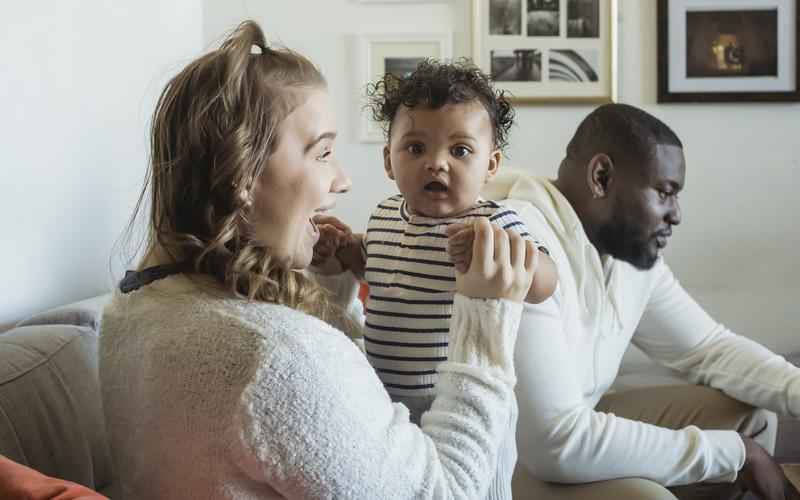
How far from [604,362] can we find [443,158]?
958 millimetres

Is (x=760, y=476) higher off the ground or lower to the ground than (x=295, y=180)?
lower

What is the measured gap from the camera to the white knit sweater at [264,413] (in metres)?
0.89

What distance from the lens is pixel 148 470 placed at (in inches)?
38.8

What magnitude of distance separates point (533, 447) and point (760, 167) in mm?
2077

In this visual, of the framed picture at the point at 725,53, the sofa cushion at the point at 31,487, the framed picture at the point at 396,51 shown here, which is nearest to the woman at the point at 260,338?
the sofa cushion at the point at 31,487

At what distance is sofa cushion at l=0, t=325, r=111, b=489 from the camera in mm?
1163

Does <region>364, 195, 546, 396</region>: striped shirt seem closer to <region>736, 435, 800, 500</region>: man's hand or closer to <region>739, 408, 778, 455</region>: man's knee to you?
<region>736, 435, 800, 500</region>: man's hand

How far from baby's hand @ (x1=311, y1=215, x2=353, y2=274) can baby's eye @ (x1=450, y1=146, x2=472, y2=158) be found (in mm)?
234

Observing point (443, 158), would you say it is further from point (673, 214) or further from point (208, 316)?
point (673, 214)

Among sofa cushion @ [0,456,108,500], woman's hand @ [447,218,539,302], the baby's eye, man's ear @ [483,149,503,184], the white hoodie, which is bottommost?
the white hoodie

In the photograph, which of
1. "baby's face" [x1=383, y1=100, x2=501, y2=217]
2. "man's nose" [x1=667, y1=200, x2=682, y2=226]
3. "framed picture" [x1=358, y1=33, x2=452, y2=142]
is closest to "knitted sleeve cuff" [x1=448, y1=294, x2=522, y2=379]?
"baby's face" [x1=383, y1=100, x2=501, y2=217]

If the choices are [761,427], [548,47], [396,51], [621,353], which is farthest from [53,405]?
[548,47]

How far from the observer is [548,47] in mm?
3312

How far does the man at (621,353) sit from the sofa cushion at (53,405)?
0.74 metres
